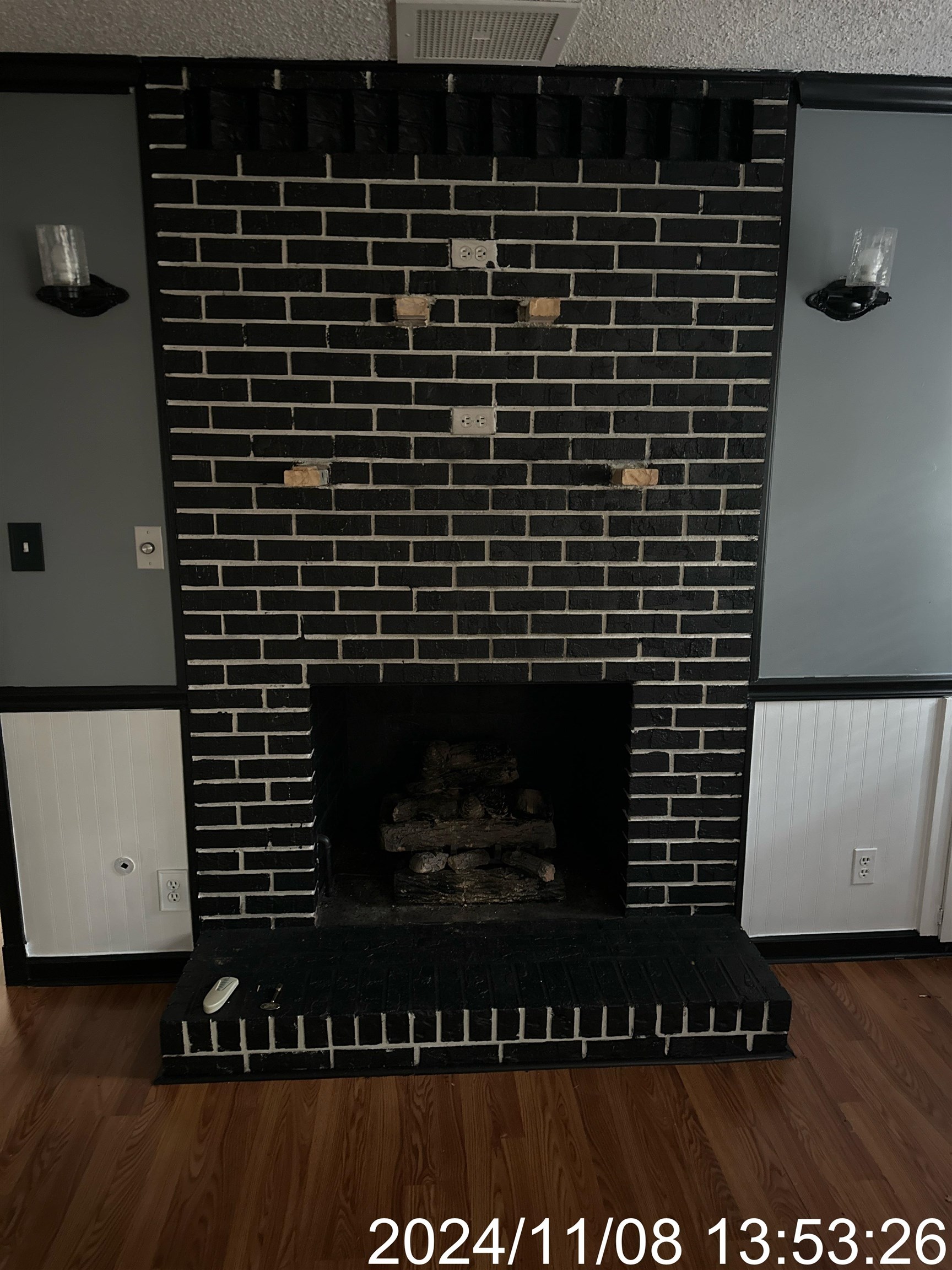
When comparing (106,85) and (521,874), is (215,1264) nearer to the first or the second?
(521,874)

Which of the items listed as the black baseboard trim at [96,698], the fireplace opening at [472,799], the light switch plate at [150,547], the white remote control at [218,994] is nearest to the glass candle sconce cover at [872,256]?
the fireplace opening at [472,799]

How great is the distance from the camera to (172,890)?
2428 millimetres

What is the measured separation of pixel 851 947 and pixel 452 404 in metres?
2.01

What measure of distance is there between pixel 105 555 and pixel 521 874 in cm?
151

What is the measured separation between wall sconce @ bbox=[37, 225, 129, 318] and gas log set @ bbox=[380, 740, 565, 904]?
156cm

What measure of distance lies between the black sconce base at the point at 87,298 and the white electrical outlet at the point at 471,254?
833mm

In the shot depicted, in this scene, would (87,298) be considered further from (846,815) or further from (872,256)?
(846,815)

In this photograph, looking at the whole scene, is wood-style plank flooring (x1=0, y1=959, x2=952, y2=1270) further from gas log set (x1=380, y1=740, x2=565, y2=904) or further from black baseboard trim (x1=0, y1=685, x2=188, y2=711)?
black baseboard trim (x1=0, y1=685, x2=188, y2=711)

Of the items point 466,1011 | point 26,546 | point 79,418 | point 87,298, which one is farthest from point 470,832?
point 87,298

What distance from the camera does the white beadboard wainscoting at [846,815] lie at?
248 centimetres

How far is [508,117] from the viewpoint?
2.11 metres

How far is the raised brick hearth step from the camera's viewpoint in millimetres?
2072

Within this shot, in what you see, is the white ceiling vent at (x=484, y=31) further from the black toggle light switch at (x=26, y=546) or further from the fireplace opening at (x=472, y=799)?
the fireplace opening at (x=472, y=799)

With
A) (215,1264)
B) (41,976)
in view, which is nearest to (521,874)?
(215,1264)
